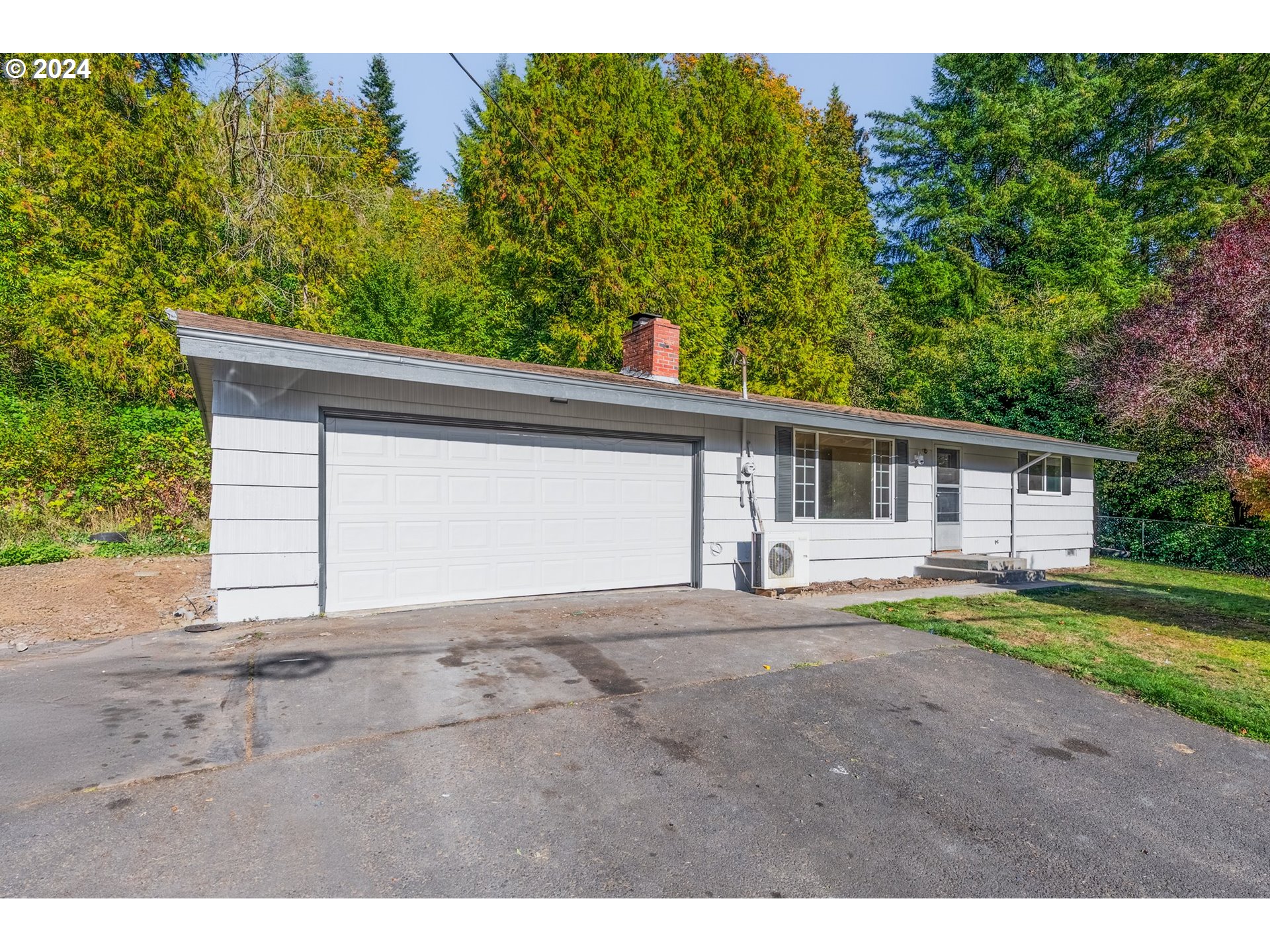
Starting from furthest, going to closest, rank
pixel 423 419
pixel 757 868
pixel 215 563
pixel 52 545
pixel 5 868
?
pixel 52 545 < pixel 423 419 < pixel 215 563 < pixel 757 868 < pixel 5 868

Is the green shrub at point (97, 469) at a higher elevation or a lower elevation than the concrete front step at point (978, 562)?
higher

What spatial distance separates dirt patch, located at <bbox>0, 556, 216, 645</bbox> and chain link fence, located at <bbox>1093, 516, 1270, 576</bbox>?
54.6ft

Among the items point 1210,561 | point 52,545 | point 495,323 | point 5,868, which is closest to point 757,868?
point 5,868

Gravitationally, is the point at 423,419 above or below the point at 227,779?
above

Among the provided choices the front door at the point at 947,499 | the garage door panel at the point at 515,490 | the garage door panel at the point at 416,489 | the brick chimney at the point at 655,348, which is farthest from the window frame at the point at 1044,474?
the garage door panel at the point at 416,489

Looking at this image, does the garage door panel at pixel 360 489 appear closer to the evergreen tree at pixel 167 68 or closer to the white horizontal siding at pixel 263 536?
the white horizontal siding at pixel 263 536

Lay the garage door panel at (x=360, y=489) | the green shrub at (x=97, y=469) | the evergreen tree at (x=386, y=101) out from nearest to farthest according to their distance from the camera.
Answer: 1. the garage door panel at (x=360, y=489)
2. the green shrub at (x=97, y=469)
3. the evergreen tree at (x=386, y=101)

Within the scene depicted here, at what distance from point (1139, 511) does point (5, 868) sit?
18114 millimetres

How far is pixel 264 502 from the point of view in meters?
5.35

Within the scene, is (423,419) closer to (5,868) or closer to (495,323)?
(5,868)

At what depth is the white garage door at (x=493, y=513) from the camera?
5.85 metres

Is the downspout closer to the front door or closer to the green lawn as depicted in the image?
the green lawn

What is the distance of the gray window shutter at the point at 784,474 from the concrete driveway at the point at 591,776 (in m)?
3.85

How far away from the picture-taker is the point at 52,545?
823 centimetres
